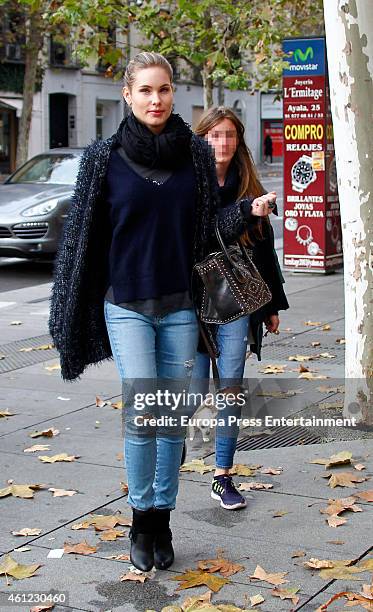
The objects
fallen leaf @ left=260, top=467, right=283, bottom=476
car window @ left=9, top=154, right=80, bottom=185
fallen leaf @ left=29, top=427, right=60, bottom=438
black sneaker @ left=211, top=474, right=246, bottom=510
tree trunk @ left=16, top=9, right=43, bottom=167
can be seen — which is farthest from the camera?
tree trunk @ left=16, top=9, right=43, bottom=167

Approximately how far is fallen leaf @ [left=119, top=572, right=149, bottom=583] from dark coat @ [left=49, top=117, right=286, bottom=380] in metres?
→ 0.82

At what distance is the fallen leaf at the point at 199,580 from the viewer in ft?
13.5

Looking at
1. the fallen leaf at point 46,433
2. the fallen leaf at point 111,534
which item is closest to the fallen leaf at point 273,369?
the fallen leaf at point 46,433

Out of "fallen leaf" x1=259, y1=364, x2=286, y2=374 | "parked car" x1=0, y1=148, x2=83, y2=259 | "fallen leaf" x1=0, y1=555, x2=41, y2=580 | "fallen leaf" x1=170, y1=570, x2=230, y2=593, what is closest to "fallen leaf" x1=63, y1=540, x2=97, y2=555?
"fallen leaf" x1=0, y1=555, x2=41, y2=580

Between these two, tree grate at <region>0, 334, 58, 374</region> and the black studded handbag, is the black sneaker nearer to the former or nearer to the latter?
the black studded handbag

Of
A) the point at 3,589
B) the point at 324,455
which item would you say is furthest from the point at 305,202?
the point at 3,589

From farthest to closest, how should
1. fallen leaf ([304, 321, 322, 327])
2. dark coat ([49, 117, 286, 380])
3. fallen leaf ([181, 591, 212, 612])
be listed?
fallen leaf ([304, 321, 322, 327]) → dark coat ([49, 117, 286, 380]) → fallen leaf ([181, 591, 212, 612])

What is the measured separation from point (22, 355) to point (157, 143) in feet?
16.9

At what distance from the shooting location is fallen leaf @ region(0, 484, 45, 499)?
5.26 meters

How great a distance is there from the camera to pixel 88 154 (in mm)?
4246

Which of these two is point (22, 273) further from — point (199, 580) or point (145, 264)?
point (199, 580)

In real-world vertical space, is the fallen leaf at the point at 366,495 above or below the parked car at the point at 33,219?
below

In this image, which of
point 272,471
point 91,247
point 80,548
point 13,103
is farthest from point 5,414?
point 13,103

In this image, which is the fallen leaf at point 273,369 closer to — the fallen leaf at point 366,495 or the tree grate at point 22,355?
the tree grate at point 22,355
